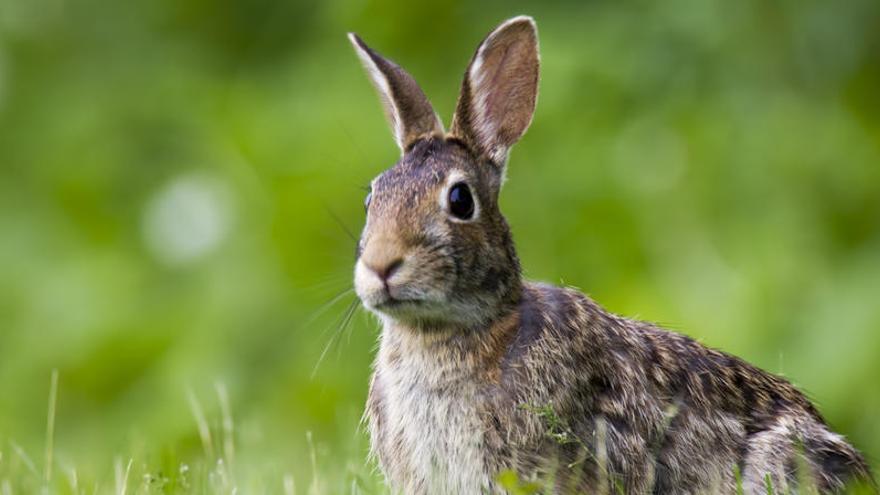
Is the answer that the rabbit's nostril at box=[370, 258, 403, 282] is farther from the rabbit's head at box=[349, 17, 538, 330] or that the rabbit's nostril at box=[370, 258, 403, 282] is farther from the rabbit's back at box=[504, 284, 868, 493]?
the rabbit's back at box=[504, 284, 868, 493]

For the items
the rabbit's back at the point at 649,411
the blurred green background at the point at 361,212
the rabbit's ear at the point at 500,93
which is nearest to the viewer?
the rabbit's back at the point at 649,411

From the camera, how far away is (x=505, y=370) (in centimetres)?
440

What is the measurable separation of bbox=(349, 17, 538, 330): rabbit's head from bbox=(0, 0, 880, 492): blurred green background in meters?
1.55

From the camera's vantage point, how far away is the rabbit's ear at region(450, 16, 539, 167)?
4.65 m

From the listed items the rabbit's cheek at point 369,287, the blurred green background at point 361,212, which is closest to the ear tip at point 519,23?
the rabbit's cheek at point 369,287

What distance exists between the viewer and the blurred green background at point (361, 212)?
6.59 meters

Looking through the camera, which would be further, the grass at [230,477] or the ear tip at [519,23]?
the ear tip at [519,23]

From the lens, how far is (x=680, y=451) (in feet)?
14.8

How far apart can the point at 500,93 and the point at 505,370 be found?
0.78 meters

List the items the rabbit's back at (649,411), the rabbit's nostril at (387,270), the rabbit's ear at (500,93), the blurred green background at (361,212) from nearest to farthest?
the rabbit's nostril at (387,270), the rabbit's back at (649,411), the rabbit's ear at (500,93), the blurred green background at (361,212)

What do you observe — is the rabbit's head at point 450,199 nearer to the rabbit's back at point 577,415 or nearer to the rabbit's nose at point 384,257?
the rabbit's nose at point 384,257

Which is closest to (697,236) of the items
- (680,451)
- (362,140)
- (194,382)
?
(362,140)

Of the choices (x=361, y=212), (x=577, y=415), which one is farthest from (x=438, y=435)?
(x=361, y=212)

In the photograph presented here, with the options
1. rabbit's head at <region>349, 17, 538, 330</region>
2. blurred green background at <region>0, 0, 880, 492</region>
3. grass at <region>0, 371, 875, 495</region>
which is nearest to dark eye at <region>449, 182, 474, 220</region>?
rabbit's head at <region>349, 17, 538, 330</region>
